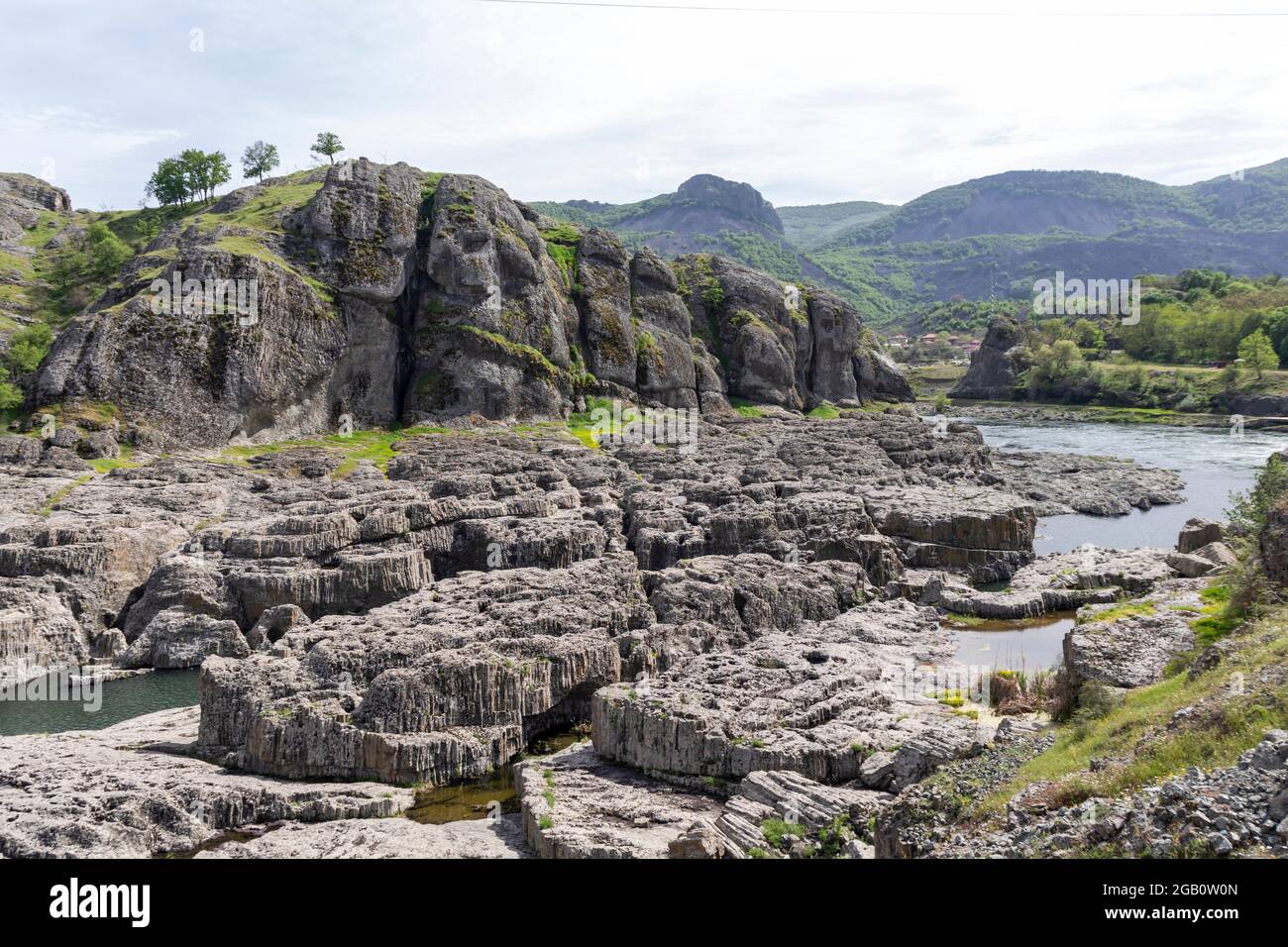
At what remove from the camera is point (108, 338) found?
7619 cm

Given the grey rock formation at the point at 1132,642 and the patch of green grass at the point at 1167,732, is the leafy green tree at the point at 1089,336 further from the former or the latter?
the patch of green grass at the point at 1167,732

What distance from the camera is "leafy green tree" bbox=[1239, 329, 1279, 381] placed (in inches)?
5453

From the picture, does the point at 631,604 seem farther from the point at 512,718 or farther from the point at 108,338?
the point at 108,338

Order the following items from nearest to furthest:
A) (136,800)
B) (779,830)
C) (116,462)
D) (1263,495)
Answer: (779,830), (136,800), (1263,495), (116,462)

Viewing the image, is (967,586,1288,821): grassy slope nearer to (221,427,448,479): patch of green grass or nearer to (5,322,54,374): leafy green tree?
(221,427,448,479): patch of green grass

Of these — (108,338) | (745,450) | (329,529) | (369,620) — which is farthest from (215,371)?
(369,620)

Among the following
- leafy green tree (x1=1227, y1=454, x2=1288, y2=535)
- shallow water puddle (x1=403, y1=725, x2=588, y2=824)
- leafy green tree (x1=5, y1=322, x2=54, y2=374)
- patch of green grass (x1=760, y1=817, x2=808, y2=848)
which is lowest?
shallow water puddle (x1=403, y1=725, x2=588, y2=824)

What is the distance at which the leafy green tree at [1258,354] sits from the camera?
454 ft

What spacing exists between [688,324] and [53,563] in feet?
299

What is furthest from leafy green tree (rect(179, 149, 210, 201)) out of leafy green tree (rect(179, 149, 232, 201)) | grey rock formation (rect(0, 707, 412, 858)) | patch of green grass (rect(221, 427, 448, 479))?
grey rock formation (rect(0, 707, 412, 858))

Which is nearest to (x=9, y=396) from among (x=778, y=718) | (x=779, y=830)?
(x=778, y=718)

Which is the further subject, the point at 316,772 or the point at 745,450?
the point at 745,450

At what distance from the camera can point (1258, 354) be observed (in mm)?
138125

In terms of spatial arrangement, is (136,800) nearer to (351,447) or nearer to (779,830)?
(779,830)
